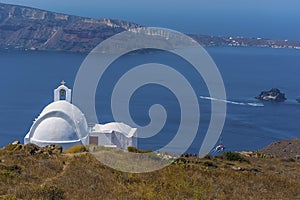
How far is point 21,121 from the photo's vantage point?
214 ft

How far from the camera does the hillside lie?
390 inches

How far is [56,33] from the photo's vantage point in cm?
17025

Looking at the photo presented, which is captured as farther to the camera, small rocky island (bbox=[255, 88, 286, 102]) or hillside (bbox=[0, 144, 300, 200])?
small rocky island (bbox=[255, 88, 286, 102])

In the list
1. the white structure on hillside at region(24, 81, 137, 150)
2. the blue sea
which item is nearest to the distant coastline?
the blue sea

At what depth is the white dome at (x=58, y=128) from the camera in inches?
782

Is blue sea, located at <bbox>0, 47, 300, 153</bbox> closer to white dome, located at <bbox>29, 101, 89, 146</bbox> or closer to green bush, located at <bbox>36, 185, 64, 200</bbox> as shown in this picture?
white dome, located at <bbox>29, 101, 89, 146</bbox>

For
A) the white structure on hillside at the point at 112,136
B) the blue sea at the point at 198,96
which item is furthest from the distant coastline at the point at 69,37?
the white structure on hillside at the point at 112,136

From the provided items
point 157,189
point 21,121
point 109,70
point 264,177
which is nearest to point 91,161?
point 157,189

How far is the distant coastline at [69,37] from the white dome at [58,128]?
130 metres

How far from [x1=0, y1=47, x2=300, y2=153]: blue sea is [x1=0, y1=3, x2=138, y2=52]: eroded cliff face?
1879 centimetres

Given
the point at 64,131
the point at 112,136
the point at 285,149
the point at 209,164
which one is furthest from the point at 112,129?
the point at 285,149

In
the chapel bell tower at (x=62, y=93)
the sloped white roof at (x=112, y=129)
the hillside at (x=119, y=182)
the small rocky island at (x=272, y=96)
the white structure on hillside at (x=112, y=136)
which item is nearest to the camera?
the hillside at (x=119, y=182)

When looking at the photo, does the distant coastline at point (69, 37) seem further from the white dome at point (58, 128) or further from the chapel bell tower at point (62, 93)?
the white dome at point (58, 128)

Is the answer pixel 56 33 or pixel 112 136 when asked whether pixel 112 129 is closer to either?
pixel 112 136
